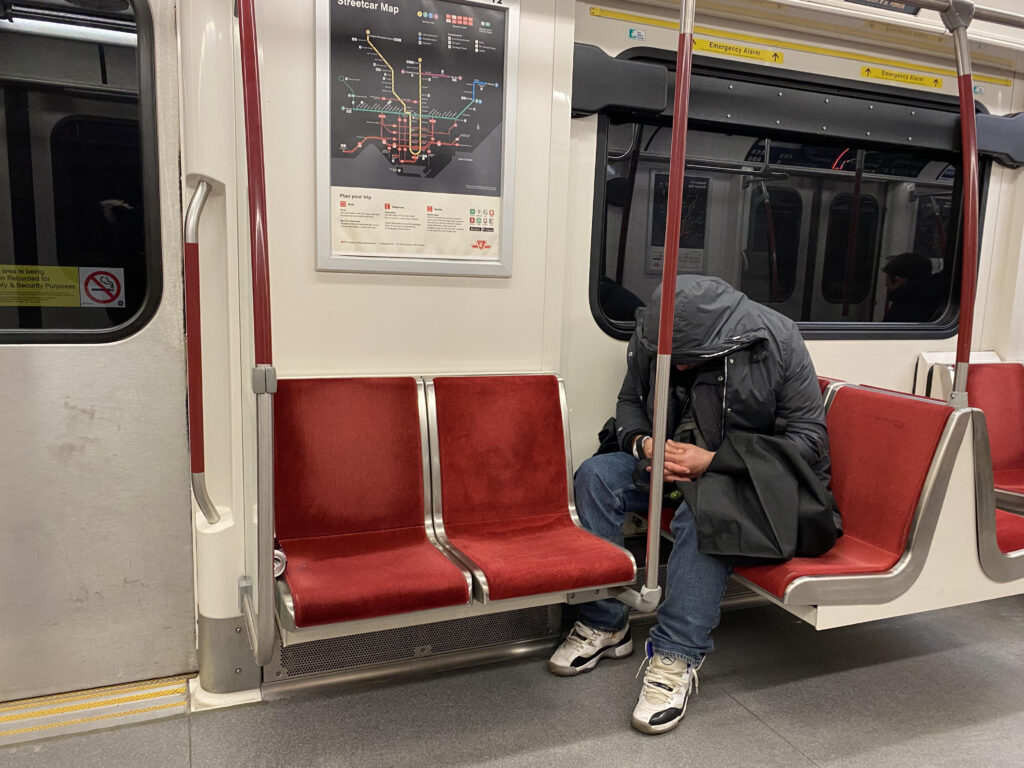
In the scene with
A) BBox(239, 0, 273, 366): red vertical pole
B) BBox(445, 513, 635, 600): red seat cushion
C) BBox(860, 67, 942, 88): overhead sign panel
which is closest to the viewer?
BBox(239, 0, 273, 366): red vertical pole

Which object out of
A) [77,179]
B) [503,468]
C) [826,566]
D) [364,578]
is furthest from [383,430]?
[826,566]

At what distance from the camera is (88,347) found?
94.3 inches

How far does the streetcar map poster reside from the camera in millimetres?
2465

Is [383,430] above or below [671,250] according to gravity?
below

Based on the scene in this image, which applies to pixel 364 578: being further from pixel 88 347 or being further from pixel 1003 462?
pixel 1003 462

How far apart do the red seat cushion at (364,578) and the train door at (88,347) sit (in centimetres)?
61

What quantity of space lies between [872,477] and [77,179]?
274 centimetres

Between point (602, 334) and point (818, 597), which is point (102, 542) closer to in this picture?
point (602, 334)

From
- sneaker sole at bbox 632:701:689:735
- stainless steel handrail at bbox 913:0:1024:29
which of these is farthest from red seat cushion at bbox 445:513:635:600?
stainless steel handrail at bbox 913:0:1024:29

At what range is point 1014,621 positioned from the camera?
335 cm

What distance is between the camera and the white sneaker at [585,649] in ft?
9.04

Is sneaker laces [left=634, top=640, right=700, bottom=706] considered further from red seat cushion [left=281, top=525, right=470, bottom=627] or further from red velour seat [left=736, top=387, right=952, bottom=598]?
red seat cushion [left=281, top=525, right=470, bottom=627]

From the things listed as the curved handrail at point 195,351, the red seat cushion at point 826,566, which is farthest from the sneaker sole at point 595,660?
the curved handrail at point 195,351

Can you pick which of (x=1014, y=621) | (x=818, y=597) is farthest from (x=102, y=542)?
(x=1014, y=621)
